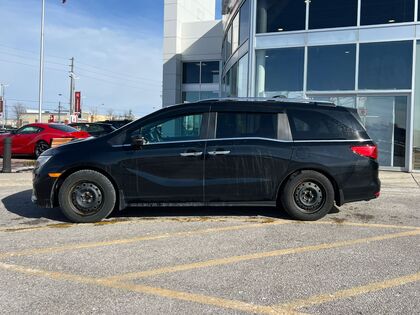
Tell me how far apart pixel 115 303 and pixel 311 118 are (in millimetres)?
4072

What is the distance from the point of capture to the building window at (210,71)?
95.9ft

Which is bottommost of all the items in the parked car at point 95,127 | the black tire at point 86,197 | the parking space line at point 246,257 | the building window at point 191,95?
the parking space line at point 246,257

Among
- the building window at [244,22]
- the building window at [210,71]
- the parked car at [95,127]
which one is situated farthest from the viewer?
the building window at [210,71]

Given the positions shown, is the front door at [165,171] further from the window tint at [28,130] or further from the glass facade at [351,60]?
the window tint at [28,130]

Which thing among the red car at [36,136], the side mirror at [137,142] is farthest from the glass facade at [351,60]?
the side mirror at [137,142]

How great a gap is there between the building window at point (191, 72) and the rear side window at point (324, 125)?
2400 centimetres

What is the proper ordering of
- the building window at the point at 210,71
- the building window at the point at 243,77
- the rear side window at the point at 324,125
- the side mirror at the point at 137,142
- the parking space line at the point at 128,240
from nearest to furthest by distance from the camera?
1. the parking space line at the point at 128,240
2. the side mirror at the point at 137,142
3. the rear side window at the point at 324,125
4. the building window at the point at 243,77
5. the building window at the point at 210,71

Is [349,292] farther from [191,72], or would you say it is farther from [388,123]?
[191,72]

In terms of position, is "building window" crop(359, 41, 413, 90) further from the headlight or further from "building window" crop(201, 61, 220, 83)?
"building window" crop(201, 61, 220, 83)

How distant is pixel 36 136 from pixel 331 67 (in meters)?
10.4

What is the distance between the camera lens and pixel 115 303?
3.53 metres

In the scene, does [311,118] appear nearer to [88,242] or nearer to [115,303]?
[88,242]

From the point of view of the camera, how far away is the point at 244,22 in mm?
16922

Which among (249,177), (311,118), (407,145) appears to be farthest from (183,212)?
(407,145)
